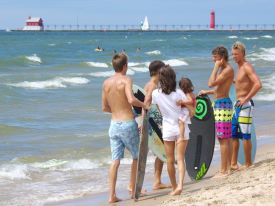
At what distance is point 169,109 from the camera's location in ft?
20.9

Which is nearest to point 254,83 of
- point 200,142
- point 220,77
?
point 220,77

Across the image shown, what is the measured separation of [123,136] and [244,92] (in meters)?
1.48

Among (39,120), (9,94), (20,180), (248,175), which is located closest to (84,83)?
(9,94)

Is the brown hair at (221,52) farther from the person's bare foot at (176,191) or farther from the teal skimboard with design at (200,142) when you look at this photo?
the person's bare foot at (176,191)

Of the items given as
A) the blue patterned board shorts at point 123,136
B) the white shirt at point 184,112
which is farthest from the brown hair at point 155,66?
the blue patterned board shorts at point 123,136

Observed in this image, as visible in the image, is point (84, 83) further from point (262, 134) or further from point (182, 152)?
point (182, 152)

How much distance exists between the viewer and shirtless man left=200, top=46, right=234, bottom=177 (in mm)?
7199

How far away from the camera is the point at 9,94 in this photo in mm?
20500

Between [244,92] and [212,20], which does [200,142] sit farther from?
[212,20]

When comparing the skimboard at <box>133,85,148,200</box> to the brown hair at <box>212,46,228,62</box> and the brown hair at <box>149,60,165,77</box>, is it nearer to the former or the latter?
the brown hair at <box>149,60,165,77</box>

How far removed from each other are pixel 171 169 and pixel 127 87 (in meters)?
0.87

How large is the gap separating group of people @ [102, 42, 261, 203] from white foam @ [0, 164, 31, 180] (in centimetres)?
220

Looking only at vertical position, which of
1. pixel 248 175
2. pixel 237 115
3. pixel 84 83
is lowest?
pixel 84 83

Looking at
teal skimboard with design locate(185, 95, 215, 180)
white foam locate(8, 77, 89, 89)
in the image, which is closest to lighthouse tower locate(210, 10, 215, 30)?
white foam locate(8, 77, 89, 89)
